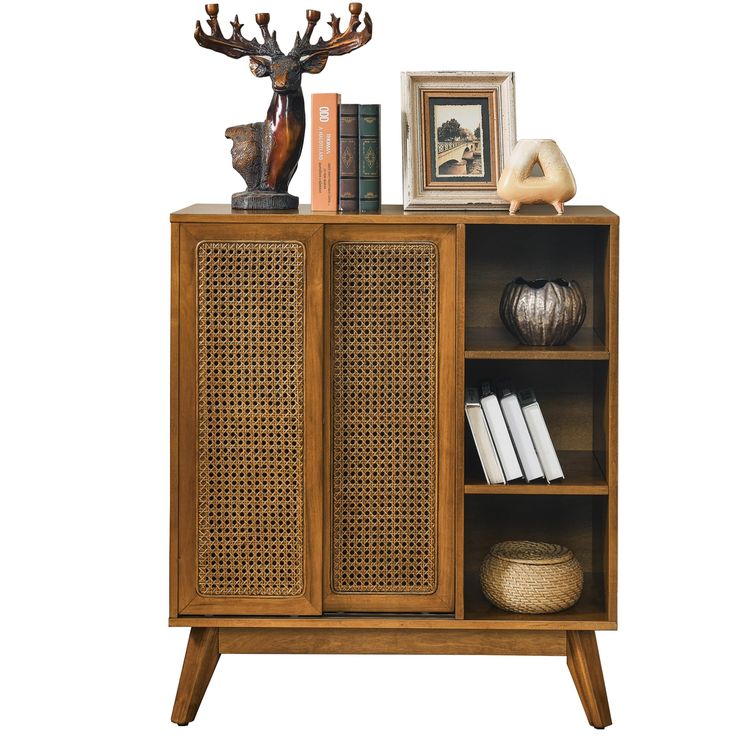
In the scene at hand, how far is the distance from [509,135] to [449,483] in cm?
107

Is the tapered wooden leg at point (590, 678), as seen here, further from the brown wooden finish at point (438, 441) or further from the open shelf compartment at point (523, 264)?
the open shelf compartment at point (523, 264)

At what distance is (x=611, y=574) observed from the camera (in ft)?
14.1

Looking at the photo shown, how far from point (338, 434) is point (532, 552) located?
785 millimetres

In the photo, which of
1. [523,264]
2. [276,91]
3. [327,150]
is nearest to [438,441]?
[523,264]

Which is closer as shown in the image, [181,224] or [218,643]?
[181,224]

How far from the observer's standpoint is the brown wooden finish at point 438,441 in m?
4.23

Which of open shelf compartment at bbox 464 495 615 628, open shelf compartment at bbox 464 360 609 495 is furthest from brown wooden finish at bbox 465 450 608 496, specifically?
open shelf compartment at bbox 464 495 615 628

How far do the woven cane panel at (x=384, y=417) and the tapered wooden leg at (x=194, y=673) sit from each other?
0.43 metres

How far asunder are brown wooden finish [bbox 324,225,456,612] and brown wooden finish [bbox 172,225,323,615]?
1.4 inches

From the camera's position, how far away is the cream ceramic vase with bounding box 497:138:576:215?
4.28 metres

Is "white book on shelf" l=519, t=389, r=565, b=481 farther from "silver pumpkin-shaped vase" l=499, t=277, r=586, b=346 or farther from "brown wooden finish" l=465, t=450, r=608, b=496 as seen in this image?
"silver pumpkin-shaped vase" l=499, t=277, r=586, b=346

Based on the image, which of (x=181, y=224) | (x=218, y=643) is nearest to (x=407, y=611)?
(x=218, y=643)

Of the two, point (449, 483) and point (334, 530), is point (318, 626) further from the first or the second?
point (449, 483)

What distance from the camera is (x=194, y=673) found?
437cm
